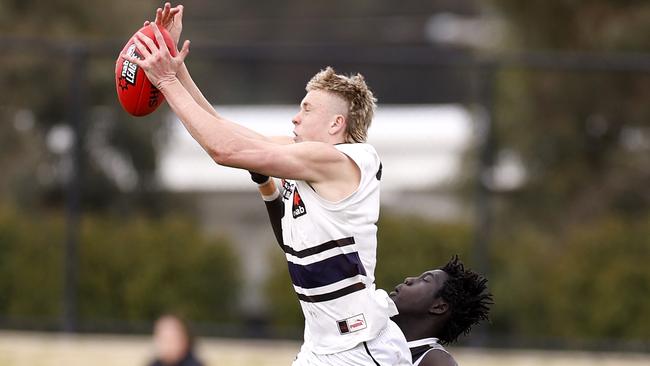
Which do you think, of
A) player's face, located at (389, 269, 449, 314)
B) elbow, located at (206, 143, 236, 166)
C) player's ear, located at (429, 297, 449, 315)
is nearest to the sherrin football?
elbow, located at (206, 143, 236, 166)

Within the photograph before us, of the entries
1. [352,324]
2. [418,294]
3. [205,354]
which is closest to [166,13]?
[352,324]

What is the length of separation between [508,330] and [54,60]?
5.31m

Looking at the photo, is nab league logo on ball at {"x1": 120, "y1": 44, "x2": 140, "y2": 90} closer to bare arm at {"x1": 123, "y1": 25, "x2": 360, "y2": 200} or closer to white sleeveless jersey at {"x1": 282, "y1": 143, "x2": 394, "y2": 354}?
bare arm at {"x1": 123, "y1": 25, "x2": 360, "y2": 200}

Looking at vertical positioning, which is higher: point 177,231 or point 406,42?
point 406,42

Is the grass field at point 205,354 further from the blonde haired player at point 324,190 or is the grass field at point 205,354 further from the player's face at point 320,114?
the player's face at point 320,114

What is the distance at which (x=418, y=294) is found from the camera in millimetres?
4887

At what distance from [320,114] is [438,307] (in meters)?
1.00

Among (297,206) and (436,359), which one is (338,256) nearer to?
(297,206)

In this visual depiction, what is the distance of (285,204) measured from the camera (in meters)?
4.57

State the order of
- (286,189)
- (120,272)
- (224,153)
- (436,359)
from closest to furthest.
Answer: (224,153) → (286,189) → (436,359) → (120,272)

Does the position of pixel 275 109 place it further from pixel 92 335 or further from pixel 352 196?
pixel 352 196

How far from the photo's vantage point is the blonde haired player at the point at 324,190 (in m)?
4.28

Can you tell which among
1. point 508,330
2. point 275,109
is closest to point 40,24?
point 275,109

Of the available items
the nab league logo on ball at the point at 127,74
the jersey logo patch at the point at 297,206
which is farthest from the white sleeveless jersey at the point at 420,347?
the nab league logo on ball at the point at 127,74
